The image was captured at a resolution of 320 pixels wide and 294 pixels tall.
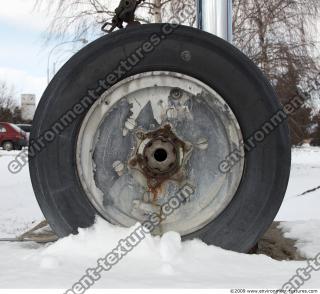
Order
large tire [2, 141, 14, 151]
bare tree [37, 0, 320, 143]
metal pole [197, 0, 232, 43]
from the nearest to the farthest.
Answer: metal pole [197, 0, 232, 43]
bare tree [37, 0, 320, 143]
large tire [2, 141, 14, 151]

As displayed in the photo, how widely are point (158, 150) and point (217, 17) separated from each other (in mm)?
989

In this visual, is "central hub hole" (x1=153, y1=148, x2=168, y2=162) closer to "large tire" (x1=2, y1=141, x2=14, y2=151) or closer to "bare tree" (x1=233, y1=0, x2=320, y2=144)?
"bare tree" (x1=233, y1=0, x2=320, y2=144)

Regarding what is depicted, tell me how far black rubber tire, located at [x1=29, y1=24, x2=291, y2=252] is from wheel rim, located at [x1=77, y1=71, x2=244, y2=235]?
0.04 meters

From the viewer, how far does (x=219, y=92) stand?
194cm

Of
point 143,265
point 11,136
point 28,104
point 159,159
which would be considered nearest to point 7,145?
point 11,136

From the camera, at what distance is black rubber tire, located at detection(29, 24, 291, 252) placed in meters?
1.90

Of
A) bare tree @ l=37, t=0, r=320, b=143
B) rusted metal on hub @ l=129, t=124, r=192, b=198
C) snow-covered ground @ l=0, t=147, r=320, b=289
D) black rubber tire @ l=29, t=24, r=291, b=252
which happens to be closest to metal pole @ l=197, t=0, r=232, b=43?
black rubber tire @ l=29, t=24, r=291, b=252

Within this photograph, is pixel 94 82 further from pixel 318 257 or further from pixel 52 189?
pixel 318 257

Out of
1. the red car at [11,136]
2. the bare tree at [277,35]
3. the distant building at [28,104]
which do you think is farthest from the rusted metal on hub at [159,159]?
the distant building at [28,104]

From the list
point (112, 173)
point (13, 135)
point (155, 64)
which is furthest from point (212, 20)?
point (13, 135)

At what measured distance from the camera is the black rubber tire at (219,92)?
190 cm

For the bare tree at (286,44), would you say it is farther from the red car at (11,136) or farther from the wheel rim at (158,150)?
the red car at (11,136)

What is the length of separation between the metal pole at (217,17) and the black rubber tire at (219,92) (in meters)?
0.70

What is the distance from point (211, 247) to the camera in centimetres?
188
